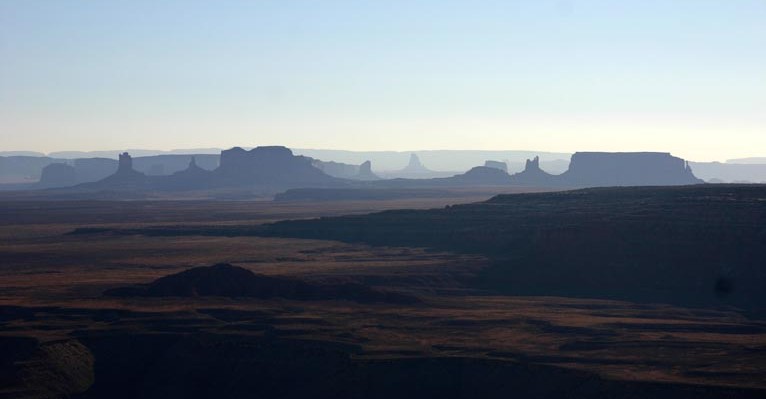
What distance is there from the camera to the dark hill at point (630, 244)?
241 ft

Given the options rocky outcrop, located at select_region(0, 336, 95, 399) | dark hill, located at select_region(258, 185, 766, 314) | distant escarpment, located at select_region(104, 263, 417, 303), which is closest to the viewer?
rocky outcrop, located at select_region(0, 336, 95, 399)

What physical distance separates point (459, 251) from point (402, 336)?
39.9 m

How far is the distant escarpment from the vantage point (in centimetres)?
6844

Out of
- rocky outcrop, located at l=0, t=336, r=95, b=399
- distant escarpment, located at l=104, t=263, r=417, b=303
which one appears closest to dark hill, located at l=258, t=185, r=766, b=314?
distant escarpment, located at l=104, t=263, r=417, b=303

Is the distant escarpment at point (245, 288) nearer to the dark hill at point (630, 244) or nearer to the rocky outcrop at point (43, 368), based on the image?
the dark hill at point (630, 244)

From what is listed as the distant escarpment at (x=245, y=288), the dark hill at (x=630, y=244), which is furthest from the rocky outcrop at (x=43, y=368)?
the dark hill at (x=630, y=244)

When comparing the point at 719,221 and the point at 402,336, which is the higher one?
the point at 719,221

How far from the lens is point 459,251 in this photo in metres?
95.1

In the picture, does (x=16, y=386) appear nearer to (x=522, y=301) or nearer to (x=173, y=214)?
(x=522, y=301)

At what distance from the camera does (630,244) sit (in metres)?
80.6

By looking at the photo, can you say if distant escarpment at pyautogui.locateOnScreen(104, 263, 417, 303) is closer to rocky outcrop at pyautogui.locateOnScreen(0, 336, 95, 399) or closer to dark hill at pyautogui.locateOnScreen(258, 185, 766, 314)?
dark hill at pyautogui.locateOnScreen(258, 185, 766, 314)

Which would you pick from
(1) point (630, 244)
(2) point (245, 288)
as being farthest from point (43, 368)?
(1) point (630, 244)

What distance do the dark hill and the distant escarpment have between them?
12581 millimetres

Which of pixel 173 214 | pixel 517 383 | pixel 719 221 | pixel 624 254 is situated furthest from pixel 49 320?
pixel 173 214
